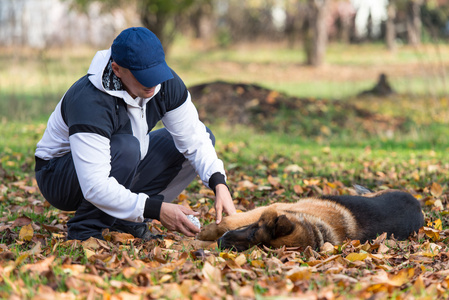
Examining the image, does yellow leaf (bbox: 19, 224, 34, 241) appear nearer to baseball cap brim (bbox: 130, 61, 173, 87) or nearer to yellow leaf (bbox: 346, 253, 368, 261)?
A: baseball cap brim (bbox: 130, 61, 173, 87)

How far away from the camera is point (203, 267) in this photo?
9.83 ft

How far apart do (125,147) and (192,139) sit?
2.06 ft

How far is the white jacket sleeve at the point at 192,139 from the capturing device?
160 inches

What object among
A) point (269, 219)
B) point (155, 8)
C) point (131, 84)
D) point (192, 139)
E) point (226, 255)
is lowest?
point (226, 255)

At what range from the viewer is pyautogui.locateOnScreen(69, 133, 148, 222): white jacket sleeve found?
11.1 ft

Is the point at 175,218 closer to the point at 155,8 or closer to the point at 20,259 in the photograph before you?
the point at 20,259

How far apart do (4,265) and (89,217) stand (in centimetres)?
93

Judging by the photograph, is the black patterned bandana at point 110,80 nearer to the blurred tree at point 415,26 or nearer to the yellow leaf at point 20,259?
the yellow leaf at point 20,259

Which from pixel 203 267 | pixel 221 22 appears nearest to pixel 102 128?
pixel 203 267

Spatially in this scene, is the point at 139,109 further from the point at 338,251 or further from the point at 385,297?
the point at 385,297

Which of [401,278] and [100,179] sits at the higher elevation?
[100,179]

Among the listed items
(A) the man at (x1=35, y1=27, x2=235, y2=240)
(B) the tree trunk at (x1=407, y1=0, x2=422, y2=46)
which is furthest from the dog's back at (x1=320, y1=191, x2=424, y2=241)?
(B) the tree trunk at (x1=407, y1=0, x2=422, y2=46)

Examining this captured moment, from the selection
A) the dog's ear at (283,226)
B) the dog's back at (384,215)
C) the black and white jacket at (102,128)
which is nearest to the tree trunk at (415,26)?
the dog's back at (384,215)

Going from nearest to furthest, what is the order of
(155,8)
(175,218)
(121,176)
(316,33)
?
(175,218) → (121,176) → (155,8) → (316,33)
